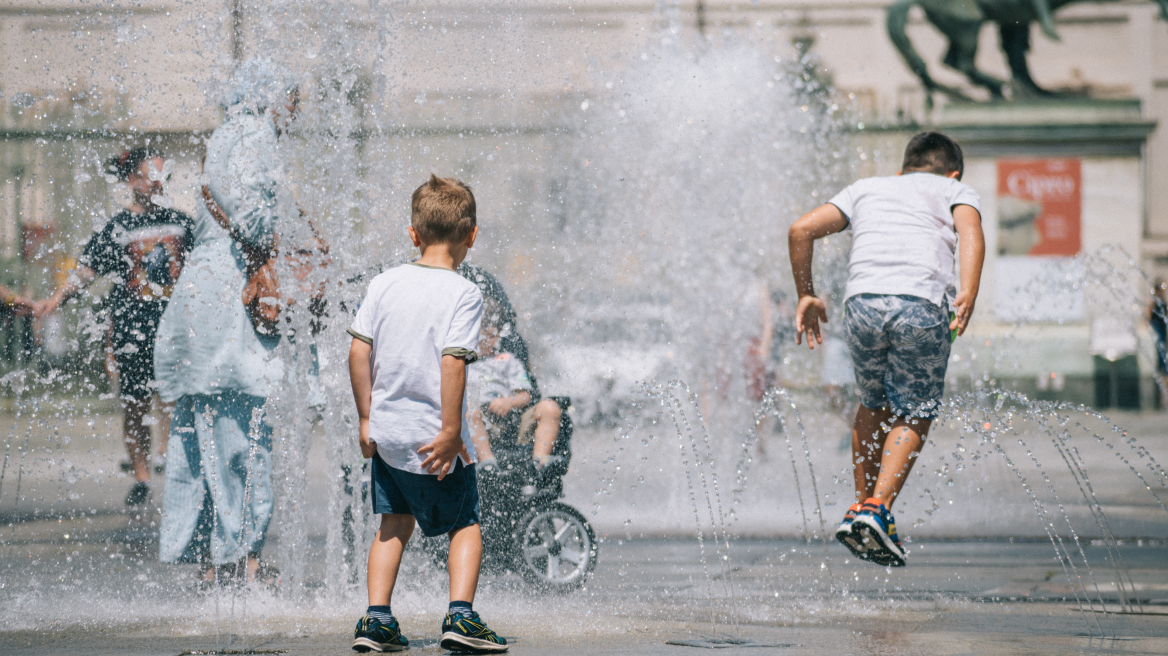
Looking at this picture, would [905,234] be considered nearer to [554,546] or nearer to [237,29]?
[554,546]

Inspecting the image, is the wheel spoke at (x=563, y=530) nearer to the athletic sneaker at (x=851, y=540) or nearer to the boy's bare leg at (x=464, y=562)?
the athletic sneaker at (x=851, y=540)

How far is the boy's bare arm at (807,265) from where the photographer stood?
4133mm

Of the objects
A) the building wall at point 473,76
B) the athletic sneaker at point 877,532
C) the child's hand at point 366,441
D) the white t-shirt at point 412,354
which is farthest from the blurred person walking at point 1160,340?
the child's hand at point 366,441

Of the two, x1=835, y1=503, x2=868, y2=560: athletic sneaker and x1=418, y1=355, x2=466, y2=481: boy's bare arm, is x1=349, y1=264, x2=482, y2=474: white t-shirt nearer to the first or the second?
x1=418, y1=355, x2=466, y2=481: boy's bare arm

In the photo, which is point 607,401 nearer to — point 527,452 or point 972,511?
point 972,511

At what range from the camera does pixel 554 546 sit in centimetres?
460

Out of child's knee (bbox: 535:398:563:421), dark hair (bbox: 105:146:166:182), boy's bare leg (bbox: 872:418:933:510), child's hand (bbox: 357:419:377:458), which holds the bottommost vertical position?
boy's bare leg (bbox: 872:418:933:510)

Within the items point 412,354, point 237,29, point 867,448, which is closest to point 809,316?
point 867,448

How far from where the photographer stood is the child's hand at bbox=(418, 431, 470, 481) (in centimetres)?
309

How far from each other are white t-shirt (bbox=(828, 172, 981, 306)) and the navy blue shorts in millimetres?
1693

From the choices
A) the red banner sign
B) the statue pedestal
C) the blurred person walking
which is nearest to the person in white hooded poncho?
the blurred person walking

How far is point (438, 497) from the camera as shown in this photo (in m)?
3.21

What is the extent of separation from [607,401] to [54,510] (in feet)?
23.8

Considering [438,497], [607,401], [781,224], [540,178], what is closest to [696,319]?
[607,401]
